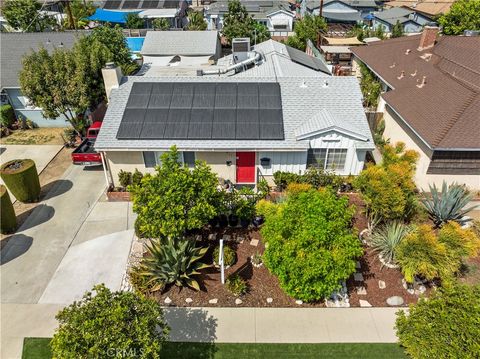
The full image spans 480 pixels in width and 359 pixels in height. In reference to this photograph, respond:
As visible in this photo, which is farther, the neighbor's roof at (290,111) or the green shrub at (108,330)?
the neighbor's roof at (290,111)

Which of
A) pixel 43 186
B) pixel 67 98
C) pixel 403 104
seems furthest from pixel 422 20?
pixel 43 186

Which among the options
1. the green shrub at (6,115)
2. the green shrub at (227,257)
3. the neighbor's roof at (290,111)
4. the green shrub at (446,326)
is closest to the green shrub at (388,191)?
the neighbor's roof at (290,111)

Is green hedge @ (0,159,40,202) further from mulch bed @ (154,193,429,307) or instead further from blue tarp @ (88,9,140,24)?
blue tarp @ (88,9,140,24)

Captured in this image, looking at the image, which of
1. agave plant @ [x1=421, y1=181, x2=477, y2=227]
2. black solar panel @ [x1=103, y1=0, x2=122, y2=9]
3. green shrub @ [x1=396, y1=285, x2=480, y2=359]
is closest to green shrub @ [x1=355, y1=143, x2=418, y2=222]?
agave plant @ [x1=421, y1=181, x2=477, y2=227]

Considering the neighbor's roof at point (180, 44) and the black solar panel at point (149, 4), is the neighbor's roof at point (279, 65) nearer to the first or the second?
the neighbor's roof at point (180, 44)

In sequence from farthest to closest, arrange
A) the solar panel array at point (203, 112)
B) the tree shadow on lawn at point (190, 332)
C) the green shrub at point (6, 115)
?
the green shrub at point (6, 115) < the solar panel array at point (203, 112) < the tree shadow on lawn at point (190, 332)

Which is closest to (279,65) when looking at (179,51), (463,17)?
(179,51)

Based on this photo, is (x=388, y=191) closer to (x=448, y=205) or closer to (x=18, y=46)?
(x=448, y=205)
